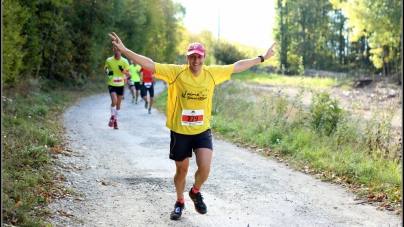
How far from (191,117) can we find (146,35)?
38.8 m

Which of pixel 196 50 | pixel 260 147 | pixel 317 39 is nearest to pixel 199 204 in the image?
pixel 196 50

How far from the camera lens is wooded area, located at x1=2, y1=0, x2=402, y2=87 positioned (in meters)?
19.6

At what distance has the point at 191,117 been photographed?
226 inches

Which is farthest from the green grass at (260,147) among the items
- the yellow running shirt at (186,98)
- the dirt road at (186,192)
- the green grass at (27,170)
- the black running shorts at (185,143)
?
the yellow running shirt at (186,98)

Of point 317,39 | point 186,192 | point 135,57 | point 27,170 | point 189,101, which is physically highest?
point 317,39

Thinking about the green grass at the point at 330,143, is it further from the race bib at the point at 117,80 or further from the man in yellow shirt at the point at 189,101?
the race bib at the point at 117,80

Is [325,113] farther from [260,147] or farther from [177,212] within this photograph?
[177,212]

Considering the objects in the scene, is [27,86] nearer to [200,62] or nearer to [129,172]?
[129,172]

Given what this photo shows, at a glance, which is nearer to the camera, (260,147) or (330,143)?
(330,143)

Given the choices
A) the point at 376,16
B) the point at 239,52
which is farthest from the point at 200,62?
the point at 239,52

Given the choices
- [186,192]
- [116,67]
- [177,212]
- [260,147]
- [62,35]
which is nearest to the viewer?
[177,212]

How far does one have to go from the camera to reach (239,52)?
59.7 meters

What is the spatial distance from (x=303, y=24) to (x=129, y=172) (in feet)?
214

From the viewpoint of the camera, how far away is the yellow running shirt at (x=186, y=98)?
571 cm
